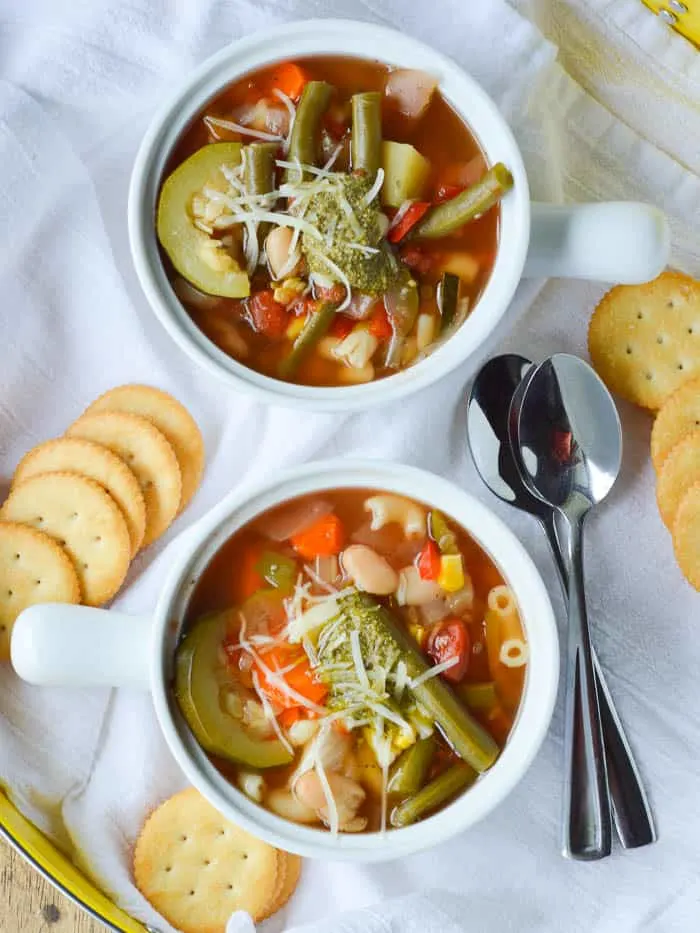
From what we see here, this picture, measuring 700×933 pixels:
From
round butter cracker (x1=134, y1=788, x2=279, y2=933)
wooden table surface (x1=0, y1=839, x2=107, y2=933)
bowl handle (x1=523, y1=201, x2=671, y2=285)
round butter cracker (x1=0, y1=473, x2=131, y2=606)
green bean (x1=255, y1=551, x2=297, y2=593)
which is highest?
bowl handle (x1=523, y1=201, x2=671, y2=285)

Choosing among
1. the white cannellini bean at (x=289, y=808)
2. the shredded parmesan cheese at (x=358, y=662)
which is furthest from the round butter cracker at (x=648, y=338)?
the white cannellini bean at (x=289, y=808)

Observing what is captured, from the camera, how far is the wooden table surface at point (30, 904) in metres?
2.41

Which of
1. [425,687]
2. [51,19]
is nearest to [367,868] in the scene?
[425,687]

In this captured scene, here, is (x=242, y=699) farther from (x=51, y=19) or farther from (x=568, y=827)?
(x=51, y=19)

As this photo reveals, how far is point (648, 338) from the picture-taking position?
2.38 meters

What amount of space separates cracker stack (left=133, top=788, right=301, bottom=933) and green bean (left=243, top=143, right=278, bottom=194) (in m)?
1.22

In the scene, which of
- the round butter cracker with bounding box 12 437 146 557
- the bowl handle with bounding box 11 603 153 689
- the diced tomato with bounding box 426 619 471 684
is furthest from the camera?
the round butter cracker with bounding box 12 437 146 557

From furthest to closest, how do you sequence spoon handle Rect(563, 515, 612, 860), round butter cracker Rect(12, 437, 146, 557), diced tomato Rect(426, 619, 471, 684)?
round butter cracker Rect(12, 437, 146, 557)
spoon handle Rect(563, 515, 612, 860)
diced tomato Rect(426, 619, 471, 684)

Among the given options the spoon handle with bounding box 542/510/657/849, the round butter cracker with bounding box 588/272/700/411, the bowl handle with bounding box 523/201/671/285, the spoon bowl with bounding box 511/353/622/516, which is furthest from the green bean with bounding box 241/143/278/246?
the spoon handle with bounding box 542/510/657/849

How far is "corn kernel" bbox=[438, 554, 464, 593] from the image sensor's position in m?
2.02

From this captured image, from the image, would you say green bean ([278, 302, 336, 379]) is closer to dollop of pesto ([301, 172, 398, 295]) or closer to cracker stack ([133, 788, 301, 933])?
dollop of pesto ([301, 172, 398, 295])

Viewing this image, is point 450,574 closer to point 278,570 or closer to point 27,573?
point 278,570

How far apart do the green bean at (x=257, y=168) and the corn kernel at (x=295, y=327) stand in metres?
0.23

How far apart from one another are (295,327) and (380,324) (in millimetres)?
154
